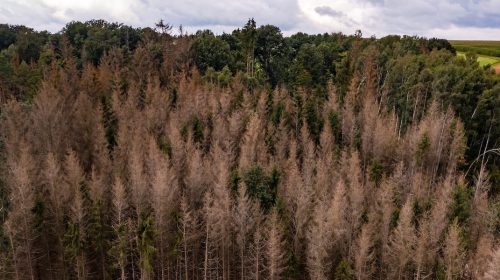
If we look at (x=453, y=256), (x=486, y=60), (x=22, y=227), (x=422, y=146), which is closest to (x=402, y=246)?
(x=453, y=256)

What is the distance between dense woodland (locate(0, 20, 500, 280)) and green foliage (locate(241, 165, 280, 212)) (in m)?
0.14

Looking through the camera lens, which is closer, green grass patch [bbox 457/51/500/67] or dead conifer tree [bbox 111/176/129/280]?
dead conifer tree [bbox 111/176/129/280]

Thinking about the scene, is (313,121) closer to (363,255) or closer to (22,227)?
(363,255)

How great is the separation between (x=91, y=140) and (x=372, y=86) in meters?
40.1

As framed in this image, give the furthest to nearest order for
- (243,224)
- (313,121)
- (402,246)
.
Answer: (313,121) → (243,224) → (402,246)

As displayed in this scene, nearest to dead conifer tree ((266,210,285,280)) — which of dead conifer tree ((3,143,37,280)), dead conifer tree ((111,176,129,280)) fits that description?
dead conifer tree ((111,176,129,280))

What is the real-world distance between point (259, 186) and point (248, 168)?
1958 millimetres

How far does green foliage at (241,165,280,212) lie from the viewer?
4003 cm

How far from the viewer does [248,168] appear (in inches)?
1604

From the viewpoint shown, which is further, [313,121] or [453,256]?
[313,121]

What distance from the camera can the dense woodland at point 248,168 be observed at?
35562mm

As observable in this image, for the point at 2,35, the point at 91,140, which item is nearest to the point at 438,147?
the point at 91,140

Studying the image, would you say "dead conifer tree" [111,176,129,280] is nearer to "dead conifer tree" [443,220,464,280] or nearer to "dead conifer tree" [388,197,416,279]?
"dead conifer tree" [388,197,416,279]

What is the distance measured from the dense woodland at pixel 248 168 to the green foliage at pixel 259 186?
141 mm
